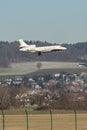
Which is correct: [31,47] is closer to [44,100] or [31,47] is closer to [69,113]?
[69,113]

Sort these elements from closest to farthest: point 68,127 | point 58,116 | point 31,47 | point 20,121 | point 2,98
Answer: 1. point 68,127
2. point 20,121
3. point 58,116
4. point 31,47
5. point 2,98

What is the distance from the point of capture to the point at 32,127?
83.5m

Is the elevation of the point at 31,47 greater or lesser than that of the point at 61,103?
greater

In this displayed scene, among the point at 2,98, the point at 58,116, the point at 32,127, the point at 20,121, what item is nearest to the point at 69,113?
the point at 58,116

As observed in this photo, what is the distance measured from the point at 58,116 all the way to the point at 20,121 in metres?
10.4

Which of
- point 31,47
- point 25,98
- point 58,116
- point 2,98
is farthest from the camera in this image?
point 25,98

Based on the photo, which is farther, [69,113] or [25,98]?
[25,98]

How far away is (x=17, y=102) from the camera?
17350cm

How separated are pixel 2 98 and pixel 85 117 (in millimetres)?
74869

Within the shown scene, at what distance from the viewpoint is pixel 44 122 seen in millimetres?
92125

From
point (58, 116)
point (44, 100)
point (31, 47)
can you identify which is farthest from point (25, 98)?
point (58, 116)

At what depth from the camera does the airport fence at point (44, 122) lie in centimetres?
8106

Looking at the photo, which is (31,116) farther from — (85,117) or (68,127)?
(68,127)

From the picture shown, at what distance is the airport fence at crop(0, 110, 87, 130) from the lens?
81.1 m
